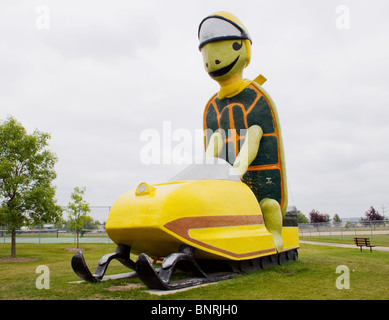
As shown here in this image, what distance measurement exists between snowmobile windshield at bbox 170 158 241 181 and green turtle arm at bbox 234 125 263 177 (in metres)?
0.24

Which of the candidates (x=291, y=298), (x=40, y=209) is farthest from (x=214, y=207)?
(x=40, y=209)

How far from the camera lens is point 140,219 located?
6.18m

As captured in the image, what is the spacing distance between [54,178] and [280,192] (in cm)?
1075

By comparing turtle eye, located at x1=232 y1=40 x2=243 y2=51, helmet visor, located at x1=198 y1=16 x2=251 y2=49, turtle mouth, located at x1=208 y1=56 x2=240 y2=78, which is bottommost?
turtle mouth, located at x1=208 y1=56 x2=240 y2=78

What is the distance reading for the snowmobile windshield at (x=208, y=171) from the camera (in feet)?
24.2

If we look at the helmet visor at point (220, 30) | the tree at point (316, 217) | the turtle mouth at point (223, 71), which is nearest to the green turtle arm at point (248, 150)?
the turtle mouth at point (223, 71)

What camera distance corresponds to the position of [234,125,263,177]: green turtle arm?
789 centimetres

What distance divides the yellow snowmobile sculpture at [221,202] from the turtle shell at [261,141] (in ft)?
0.08

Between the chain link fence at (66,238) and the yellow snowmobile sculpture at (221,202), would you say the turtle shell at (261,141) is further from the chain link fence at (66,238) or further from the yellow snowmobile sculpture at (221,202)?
the chain link fence at (66,238)

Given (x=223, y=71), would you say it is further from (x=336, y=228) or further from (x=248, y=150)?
(x=336, y=228)

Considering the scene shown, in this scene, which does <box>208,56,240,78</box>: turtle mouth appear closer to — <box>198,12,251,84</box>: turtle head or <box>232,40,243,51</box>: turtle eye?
<box>198,12,251,84</box>: turtle head

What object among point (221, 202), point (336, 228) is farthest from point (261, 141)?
point (336, 228)

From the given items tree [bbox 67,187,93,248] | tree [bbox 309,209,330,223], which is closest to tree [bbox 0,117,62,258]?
tree [bbox 67,187,93,248]
